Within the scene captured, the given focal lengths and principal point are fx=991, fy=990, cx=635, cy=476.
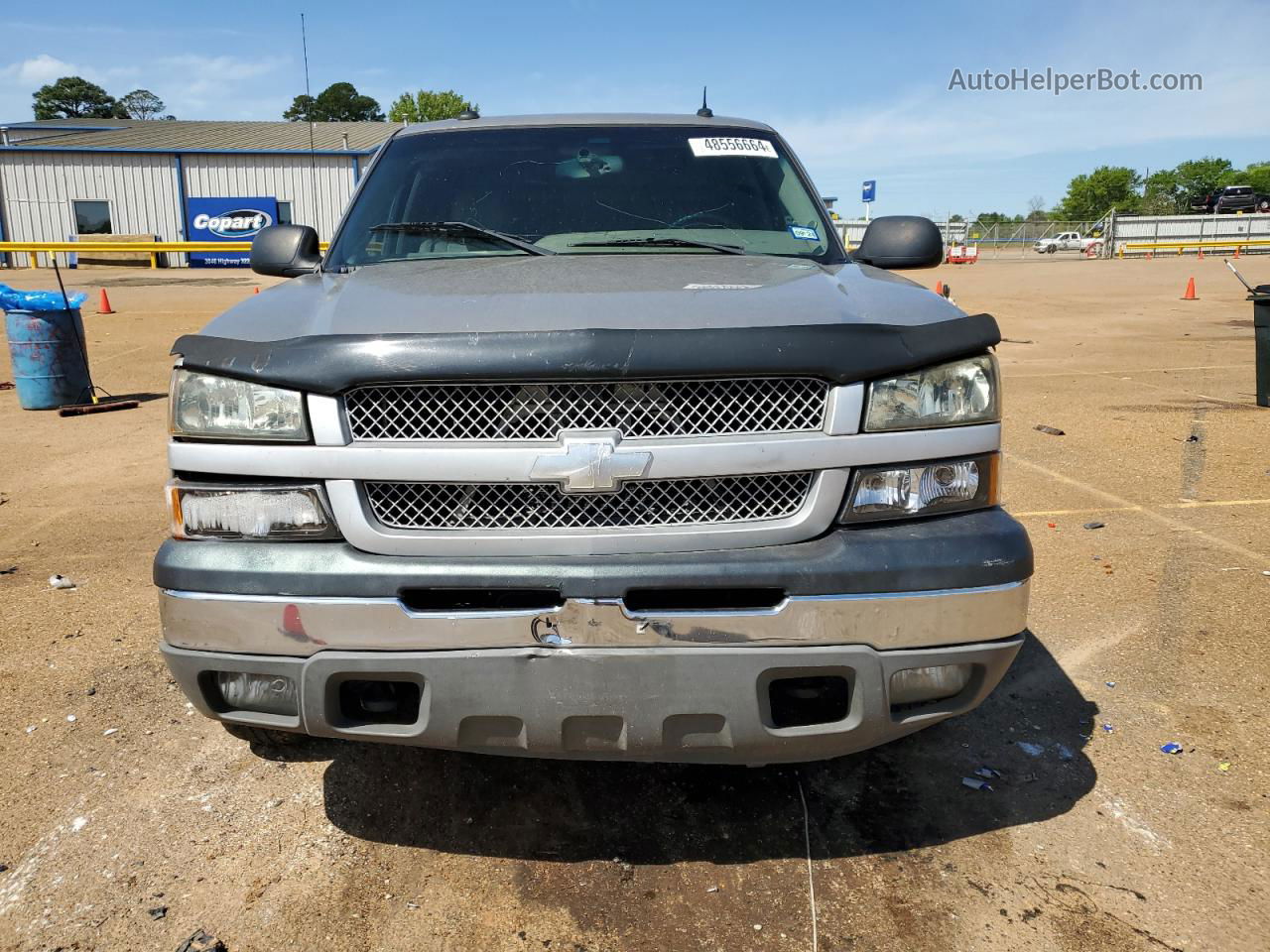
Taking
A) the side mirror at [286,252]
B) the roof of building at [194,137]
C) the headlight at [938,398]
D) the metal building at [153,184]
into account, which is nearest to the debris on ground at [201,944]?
the headlight at [938,398]

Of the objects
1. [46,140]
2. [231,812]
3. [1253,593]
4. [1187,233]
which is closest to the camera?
[231,812]

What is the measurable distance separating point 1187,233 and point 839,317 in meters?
58.3

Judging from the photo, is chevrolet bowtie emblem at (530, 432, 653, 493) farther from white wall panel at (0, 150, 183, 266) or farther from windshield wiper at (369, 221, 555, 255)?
white wall panel at (0, 150, 183, 266)

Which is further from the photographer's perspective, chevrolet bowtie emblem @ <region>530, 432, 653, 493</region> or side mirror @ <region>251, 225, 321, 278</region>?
side mirror @ <region>251, 225, 321, 278</region>

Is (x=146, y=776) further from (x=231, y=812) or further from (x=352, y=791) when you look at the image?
(x=352, y=791)

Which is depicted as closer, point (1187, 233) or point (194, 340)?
point (194, 340)

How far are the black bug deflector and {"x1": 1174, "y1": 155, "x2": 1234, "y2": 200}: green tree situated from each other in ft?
401

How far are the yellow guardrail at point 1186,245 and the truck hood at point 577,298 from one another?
5012 cm

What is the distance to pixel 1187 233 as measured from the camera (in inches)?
2039

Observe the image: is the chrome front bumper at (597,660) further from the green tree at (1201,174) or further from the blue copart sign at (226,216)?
the green tree at (1201,174)

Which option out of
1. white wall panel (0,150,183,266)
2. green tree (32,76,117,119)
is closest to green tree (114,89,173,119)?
green tree (32,76,117,119)

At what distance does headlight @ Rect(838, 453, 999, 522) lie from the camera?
227 cm

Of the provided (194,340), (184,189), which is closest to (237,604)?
(194,340)

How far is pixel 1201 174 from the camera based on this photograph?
111 meters
